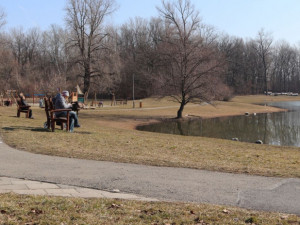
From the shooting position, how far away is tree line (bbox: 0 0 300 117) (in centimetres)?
3816

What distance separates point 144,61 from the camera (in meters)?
78.0

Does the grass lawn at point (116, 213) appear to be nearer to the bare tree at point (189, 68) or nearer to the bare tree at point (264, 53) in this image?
the bare tree at point (189, 68)

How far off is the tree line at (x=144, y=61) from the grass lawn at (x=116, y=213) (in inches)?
1273

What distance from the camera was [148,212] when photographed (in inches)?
187

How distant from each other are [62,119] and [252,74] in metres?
104

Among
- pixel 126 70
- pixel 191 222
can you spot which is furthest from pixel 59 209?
pixel 126 70

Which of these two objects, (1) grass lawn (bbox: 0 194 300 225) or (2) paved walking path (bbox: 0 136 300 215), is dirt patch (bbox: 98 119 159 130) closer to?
(2) paved walking path (bbox: 0 136 300 215)

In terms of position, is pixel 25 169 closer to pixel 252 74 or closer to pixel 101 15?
pixel 101 15

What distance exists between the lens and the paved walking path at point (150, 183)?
221 inches

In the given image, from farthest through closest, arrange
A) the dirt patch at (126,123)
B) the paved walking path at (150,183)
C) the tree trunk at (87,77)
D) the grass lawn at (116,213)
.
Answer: the tree trunk at (87,77) → the dirt patch at (126,123) → the paved walking path at (150,183) → the grass lawn at (116,213)

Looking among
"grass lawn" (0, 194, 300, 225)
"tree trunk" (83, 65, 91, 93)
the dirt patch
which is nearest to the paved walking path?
"grass lawn" (0, 194, 300, 225)

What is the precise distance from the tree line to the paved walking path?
30.0 metres

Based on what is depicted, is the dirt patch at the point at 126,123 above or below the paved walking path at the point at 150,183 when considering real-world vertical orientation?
below

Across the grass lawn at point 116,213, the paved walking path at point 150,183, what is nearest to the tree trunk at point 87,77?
the paved walking path at point 150,183
